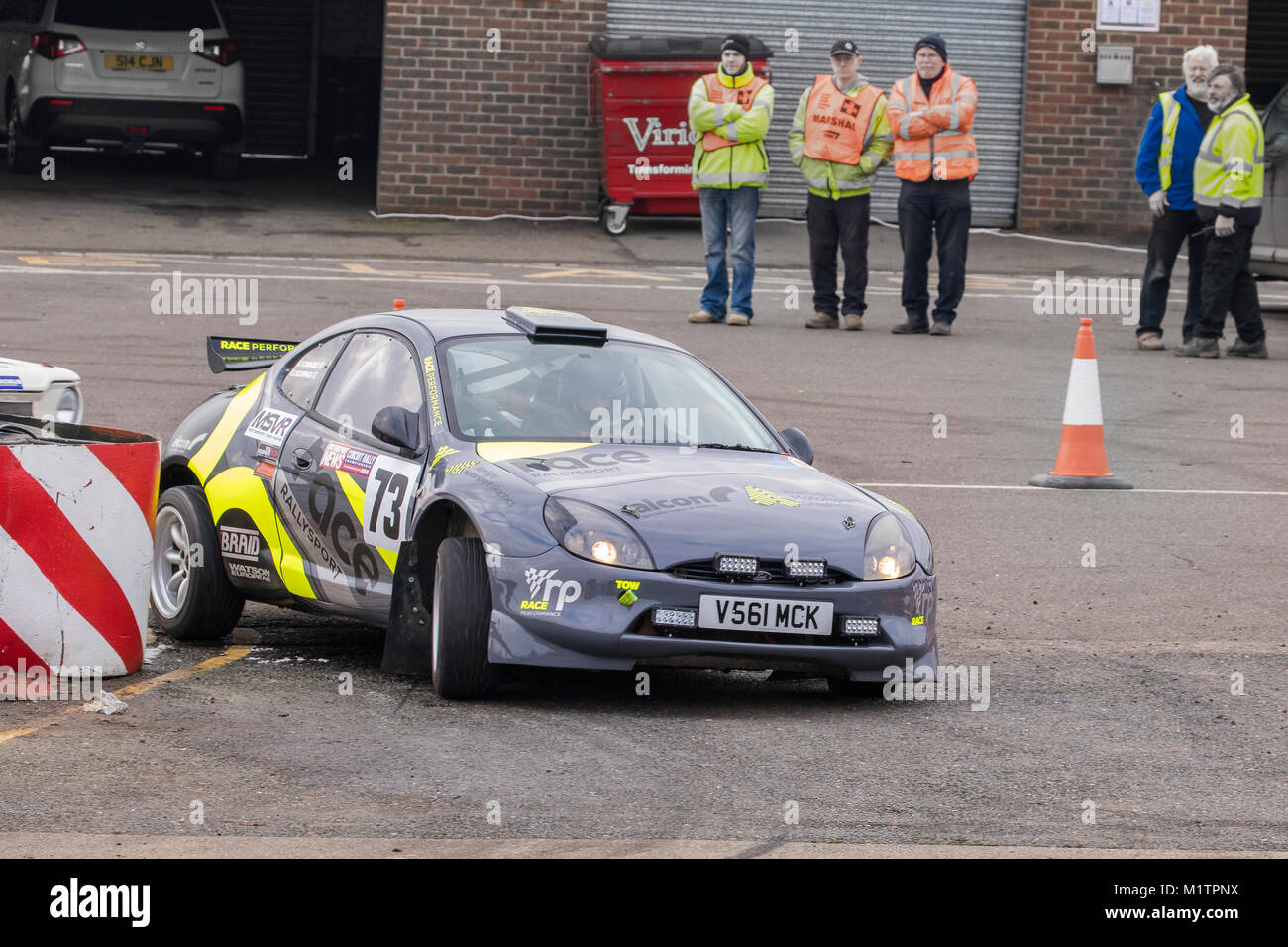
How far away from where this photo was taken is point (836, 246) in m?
17.8

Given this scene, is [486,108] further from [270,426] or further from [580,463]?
[580,463]

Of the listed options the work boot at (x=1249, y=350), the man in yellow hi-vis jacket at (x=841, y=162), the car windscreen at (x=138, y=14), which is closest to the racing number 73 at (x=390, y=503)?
the man in yellow hi-vis jacket at (x=841, y=162)

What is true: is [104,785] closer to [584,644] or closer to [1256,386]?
[584,644]

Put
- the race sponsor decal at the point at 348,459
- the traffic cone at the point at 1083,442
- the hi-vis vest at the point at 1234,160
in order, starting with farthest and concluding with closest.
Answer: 1. the hi-vis vest at the point at 1234,160
2. the traffic cone at the point at 1083,442
3. the race sponsor decal at the point at 348,459

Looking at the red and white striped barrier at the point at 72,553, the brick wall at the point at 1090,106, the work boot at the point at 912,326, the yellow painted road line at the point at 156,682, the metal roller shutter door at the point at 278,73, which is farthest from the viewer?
the metal roller shutter door at the point at 278,73

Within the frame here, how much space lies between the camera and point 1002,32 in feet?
82.7

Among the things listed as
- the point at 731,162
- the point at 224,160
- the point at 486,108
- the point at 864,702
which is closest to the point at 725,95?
the point at 731,162

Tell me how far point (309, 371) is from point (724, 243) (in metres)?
9.56

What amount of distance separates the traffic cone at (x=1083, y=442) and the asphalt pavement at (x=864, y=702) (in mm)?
266

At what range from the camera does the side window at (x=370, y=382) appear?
7723mm

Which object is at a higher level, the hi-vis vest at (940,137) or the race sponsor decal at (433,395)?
the hi-vis vest at (940,137)

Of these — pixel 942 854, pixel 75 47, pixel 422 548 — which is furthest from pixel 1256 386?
pixel 75 47

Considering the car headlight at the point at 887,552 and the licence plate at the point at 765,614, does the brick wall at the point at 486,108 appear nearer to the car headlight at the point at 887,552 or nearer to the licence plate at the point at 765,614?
the car headlight at the point at 887,552

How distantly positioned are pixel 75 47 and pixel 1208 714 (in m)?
19.1
